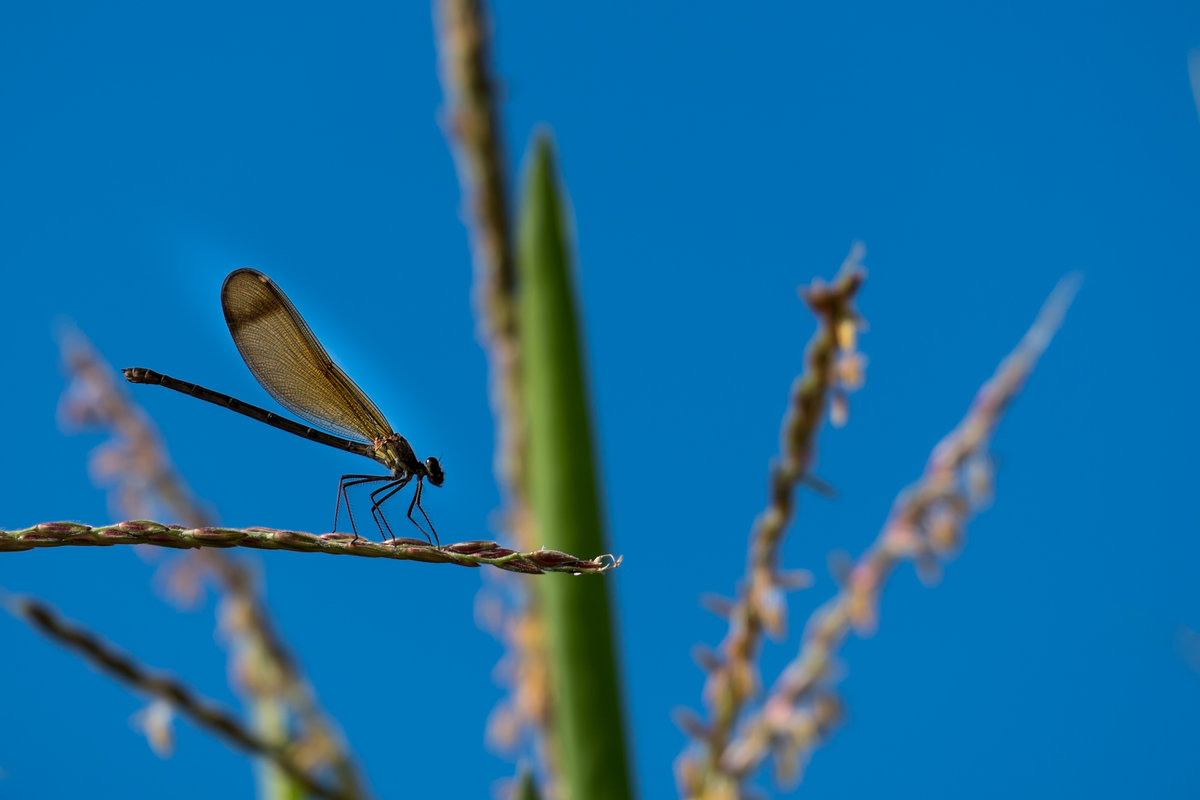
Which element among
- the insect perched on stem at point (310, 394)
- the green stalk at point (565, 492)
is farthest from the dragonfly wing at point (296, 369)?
the green stalk at point (565, 492)

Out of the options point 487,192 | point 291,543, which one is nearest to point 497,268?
point 487,192

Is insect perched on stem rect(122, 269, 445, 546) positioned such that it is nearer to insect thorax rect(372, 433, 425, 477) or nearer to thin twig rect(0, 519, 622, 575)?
insect thorax rect(372, 433, 425, 477)

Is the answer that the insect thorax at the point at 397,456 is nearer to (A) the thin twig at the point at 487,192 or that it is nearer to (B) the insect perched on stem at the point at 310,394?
(B) the insect perched on stem at the point at 310,394

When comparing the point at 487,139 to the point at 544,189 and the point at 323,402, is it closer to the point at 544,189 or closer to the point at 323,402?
the point at 544,189

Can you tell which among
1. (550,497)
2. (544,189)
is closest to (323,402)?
(550,497)

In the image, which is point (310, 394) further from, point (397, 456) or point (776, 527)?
point (776, 527)

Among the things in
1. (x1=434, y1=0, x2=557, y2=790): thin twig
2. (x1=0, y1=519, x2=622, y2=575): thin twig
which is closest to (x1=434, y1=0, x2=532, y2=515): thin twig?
(x1=434, y1=0, x2=557, y2=790): thin twig

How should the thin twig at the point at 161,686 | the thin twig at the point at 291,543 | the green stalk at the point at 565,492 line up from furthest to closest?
the green stalk at the point at 565,492 → the thin twig at the point at 161,686 → the thin twig at the point at 291,543
